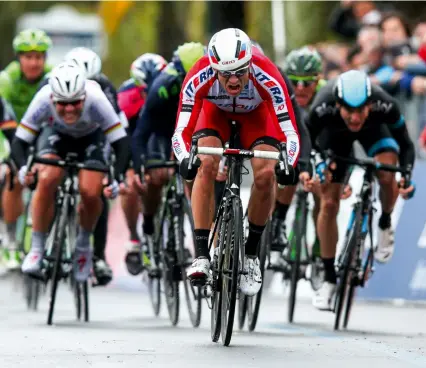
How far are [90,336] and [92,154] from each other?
2.10 meters

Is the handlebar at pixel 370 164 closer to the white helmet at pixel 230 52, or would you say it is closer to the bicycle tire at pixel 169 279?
the bicycle tire at pixel 169 279

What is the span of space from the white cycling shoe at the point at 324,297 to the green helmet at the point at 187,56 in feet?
6.99

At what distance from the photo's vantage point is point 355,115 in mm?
12375

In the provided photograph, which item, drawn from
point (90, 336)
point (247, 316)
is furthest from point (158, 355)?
point (247, 316)

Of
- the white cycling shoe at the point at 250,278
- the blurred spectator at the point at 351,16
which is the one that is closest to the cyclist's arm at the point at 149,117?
the white cycling shoe at the point at 250,278

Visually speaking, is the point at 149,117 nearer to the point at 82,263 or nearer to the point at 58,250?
the point at 82,263

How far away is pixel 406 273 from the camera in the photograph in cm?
1552

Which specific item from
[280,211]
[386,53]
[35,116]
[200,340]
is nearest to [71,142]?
[35,116]

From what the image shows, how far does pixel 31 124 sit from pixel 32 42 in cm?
309

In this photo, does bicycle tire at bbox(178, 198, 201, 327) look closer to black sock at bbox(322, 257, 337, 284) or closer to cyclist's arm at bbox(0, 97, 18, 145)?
black sock at bbox(322, 257, 337, 284)

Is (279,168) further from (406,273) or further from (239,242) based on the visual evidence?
(406,273)

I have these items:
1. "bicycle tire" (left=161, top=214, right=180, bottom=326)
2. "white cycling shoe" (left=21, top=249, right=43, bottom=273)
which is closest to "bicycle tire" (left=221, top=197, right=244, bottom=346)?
"bicycle tire" (left=161, top=214, right=180, bottom=326)

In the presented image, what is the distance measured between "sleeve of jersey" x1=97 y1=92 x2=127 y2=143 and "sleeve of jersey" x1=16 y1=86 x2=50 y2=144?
0.40m

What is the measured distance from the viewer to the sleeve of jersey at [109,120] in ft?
42.4
